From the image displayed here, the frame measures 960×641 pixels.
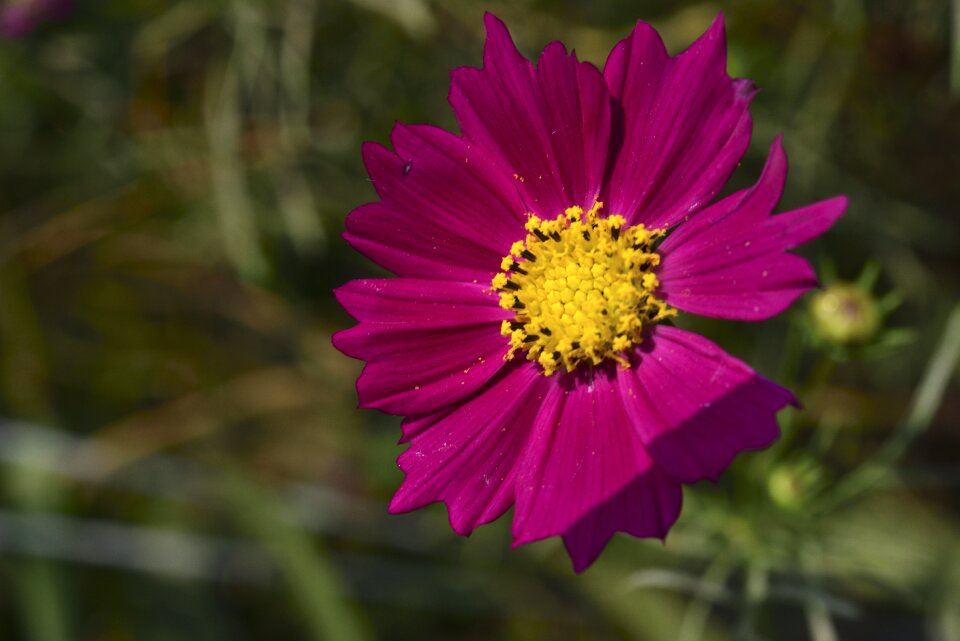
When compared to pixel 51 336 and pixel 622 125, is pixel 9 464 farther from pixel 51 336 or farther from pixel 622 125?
pixel 622 125

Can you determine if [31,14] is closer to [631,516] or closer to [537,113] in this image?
[537,113]

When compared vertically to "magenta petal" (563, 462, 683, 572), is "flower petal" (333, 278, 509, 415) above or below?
above

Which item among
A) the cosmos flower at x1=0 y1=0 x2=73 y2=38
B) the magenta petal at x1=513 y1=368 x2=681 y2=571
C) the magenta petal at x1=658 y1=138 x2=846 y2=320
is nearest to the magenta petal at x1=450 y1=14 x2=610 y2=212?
the magenta petal at x1=658 y1=138 x2=846 y2=320

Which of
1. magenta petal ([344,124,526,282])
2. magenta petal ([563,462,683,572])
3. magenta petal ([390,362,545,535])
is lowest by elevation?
magenta petal ([563,462,683,572])

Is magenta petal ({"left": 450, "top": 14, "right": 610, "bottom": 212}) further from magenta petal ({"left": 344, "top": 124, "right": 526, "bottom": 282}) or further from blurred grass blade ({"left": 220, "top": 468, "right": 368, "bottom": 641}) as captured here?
blurred grass blade ({"left": 220, "top": 468, "right": 368, "bottom": 641})

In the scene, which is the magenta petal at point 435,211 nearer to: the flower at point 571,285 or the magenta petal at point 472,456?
the flower at point 571,285

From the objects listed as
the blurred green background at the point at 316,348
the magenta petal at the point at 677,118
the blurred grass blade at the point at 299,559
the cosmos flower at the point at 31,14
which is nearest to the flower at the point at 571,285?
the magenta petal at the point at 677,118

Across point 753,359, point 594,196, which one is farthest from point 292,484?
point 594,196

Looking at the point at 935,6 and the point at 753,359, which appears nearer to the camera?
the point at 935,6
